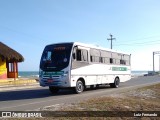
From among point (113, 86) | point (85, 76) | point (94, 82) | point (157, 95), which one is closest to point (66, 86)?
point (85, 76)

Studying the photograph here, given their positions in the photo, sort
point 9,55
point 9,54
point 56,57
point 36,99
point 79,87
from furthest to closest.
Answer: point 9,54, point 9,55, point 79,87, point 56,57, point 36,99

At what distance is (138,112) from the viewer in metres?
10.9

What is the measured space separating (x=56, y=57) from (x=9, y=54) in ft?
59.1

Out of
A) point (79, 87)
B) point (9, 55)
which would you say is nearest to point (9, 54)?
point (9, 55)

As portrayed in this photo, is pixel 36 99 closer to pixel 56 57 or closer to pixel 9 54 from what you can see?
pixel 56 57

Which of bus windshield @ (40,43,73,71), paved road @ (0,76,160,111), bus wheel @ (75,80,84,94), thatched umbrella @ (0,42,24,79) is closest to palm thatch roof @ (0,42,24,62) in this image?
thatched umbrella @ (0,42,24,79)

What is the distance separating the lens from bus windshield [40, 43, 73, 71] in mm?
18859

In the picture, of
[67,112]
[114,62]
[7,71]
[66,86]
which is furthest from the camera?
[7,71]

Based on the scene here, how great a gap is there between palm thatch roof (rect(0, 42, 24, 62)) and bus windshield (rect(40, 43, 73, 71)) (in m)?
16.6

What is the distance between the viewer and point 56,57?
756 inches

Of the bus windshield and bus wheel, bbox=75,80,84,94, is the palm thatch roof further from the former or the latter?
bus wheel, bbox=75,80,84,94

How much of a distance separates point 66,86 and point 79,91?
1469 mm

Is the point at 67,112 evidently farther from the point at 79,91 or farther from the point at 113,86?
the point at 113,86

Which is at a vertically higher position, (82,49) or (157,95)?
(82,49)
